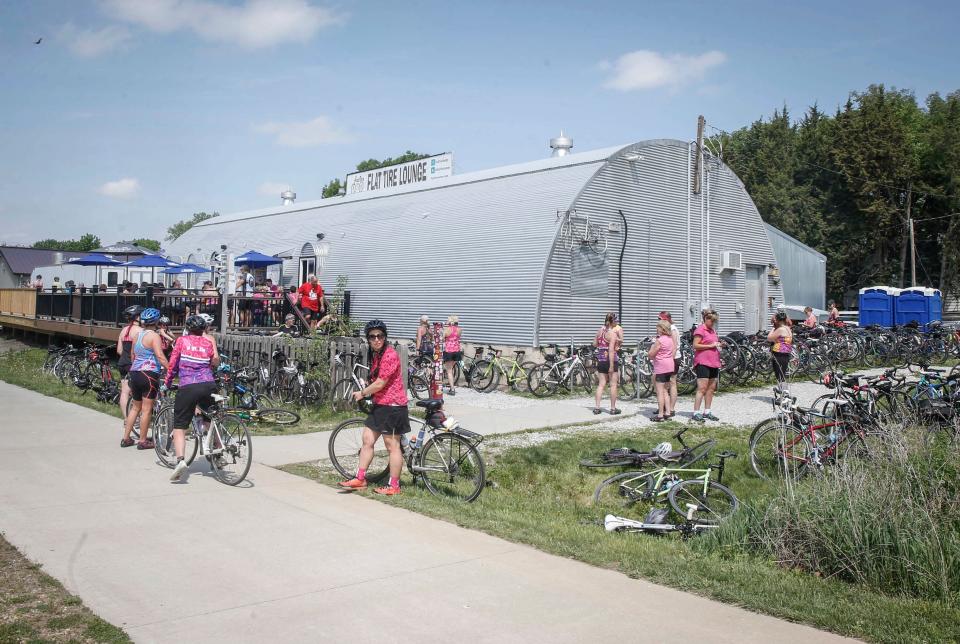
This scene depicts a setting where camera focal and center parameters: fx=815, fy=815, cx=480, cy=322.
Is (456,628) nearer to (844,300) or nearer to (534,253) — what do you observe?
(534,253)

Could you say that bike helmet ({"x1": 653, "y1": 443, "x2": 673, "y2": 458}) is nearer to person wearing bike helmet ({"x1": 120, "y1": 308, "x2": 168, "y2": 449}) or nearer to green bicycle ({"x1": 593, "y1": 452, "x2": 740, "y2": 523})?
green bicycle ({"x1": 593, "y1": 452, "x2": 740, "y2": 523})

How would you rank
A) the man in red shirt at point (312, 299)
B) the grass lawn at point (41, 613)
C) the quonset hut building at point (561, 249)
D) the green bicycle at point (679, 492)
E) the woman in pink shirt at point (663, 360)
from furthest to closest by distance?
1. the quonset hut building at point (561, 249)
2. the man in red shirt at point (312, 299)
3. the woman in pink shirt at point (663, 360)
4. the green bicycle at point (679, 492)
5. the grass lawn at point (41, 613)

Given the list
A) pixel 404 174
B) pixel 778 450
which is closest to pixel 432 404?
pixel 778 450

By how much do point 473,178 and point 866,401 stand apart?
16.6 meters

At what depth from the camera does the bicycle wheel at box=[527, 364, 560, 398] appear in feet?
59.0

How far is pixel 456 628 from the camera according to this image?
191 inches

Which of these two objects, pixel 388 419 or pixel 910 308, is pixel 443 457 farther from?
pixel 910 308

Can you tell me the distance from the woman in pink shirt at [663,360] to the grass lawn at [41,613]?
10.0m

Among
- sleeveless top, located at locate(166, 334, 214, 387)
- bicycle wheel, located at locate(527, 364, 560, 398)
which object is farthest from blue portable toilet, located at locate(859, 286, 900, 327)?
sleeveless top, located at locate(166, 334, 214, 387)

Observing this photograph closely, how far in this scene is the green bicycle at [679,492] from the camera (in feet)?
25.6

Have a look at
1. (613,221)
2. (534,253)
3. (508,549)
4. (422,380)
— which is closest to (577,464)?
(508,549)

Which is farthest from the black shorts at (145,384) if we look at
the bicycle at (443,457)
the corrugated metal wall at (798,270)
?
the corrugated metal wall at (798,270)

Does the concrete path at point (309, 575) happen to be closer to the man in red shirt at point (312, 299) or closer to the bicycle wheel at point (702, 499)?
the bicycle wheel at point (702, 499)

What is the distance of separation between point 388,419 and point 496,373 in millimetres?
10537
